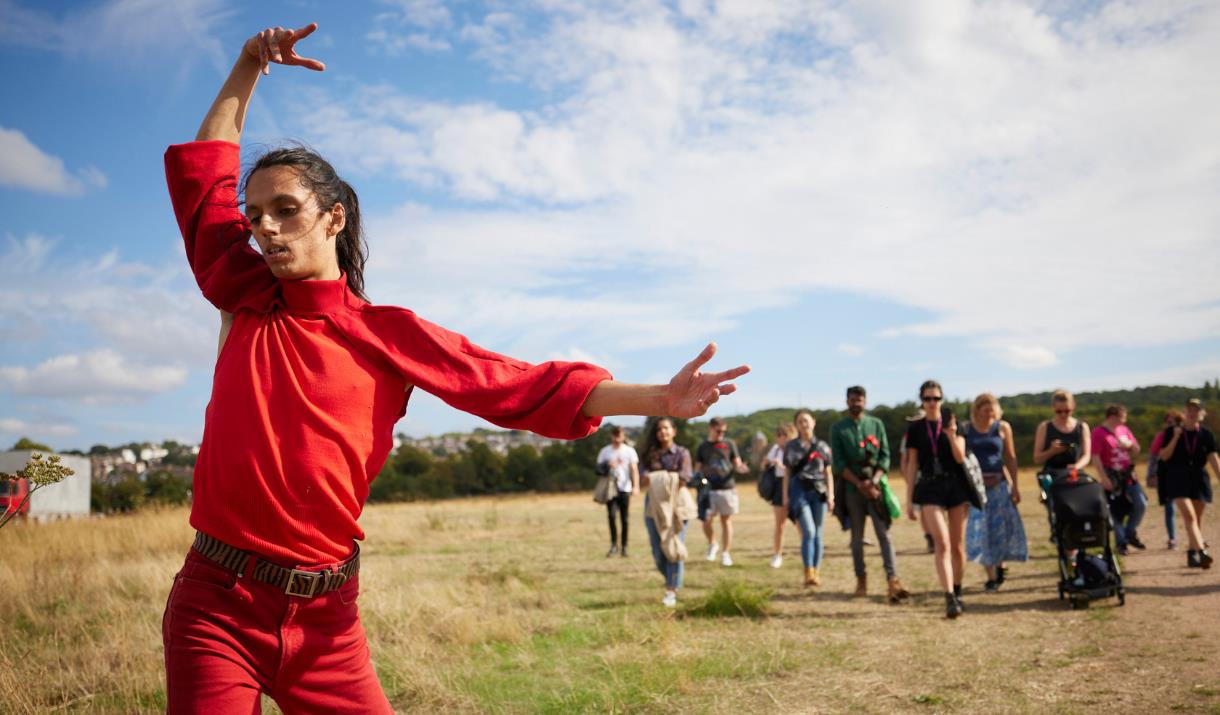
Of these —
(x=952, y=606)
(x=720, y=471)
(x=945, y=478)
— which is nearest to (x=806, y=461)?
(x=720, y=471)

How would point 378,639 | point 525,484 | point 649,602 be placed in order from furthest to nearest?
point 525,484, point 649,602, point 378,639

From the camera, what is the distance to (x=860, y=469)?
10.1 m

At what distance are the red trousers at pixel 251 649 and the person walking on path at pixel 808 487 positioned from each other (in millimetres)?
8930

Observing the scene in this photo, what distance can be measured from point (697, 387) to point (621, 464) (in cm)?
1263

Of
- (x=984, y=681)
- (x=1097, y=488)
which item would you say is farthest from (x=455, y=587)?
(x=1097, y=488)

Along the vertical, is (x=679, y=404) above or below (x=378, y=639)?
above

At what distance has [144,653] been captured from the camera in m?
6.71

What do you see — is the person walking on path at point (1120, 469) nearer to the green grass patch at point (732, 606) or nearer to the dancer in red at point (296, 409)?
the green grass patch at point (732, 606)

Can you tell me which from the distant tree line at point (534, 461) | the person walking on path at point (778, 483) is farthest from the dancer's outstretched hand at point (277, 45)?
the distant tree line at point (534, 461)

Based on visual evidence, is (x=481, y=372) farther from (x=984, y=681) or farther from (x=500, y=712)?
(x=984, y=681)

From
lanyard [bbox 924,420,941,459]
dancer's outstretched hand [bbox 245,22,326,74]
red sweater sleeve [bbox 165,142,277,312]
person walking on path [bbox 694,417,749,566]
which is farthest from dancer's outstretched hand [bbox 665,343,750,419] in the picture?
person walking on path [bbox 694,417,749,566]

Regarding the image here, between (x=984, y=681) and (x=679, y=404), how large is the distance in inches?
188

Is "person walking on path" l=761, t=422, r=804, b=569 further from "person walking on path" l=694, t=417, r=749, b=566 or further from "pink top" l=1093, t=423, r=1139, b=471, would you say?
"pink top" l=1093, t=423, r=1139, b=471

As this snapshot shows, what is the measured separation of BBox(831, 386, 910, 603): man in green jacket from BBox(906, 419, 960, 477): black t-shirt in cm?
88
